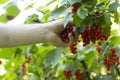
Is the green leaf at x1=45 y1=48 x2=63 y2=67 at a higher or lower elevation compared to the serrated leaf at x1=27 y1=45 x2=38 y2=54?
lower

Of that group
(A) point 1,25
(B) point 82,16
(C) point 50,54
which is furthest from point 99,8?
(A) point 1,25

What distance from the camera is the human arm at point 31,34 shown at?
1.14m

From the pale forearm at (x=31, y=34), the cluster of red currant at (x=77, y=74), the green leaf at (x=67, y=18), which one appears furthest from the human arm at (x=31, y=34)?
the cluster of red currant at (x=77, y=74)

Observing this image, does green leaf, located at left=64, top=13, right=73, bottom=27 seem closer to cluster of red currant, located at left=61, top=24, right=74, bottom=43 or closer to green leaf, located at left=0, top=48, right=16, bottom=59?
cluster of red currant, located at left=61, top=24, right=74, bottom=43

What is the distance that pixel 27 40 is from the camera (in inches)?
46.6

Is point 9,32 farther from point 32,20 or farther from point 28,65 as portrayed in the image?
point 28,65

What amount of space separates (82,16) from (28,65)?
1.77ft

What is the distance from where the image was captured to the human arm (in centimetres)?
114

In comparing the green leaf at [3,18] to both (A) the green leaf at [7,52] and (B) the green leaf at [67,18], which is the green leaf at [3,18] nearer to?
(A) the green leaf at [7,52]

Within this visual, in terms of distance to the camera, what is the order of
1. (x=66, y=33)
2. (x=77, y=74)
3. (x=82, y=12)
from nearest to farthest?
(x=82, y=12) < (x=66, y=33) < (x=77, y=74)

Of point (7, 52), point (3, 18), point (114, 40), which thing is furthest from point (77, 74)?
point (3, 18)

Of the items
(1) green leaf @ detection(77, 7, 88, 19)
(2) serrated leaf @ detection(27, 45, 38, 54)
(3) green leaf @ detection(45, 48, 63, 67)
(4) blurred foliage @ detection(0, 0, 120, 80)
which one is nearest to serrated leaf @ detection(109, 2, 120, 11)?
(4) blurred foliage @ detection(0, 0, 120, 80)

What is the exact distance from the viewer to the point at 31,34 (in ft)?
3.85

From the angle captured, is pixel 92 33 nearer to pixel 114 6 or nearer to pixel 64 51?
pixel 114 6
